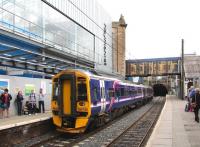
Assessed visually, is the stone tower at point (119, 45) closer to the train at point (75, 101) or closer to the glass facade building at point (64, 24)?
the glass facade building at point (64, 24)

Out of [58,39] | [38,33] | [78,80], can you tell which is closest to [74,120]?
[78,80]

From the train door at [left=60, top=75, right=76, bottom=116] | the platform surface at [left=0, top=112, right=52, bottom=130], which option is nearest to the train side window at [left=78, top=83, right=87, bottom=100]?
the train door at [left=60, top=75, right=76, bottom=116]

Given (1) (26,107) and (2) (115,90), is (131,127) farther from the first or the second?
(1) (26,107)

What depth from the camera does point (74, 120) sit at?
15820mm

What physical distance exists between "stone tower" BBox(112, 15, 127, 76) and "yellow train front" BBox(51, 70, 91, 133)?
4852 centimetres

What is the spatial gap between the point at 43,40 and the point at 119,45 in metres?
42.7

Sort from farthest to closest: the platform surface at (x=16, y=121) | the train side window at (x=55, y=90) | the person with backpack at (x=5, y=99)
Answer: the person with backpack at (x=5, y=99) < the train side window at (x=55, y=90) < the platform surface at (x=16, y=121)

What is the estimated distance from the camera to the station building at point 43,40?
21125 millimetres

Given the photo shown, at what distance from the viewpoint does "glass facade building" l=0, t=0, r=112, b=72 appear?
25.8 m

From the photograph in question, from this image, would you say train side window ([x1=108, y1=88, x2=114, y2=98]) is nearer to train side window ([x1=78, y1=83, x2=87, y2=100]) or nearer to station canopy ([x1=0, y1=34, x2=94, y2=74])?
station canopy ([x1=0, y1=34, x2=94, y2=74])

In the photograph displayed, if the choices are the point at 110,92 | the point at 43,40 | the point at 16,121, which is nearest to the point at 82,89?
the point at 16,121

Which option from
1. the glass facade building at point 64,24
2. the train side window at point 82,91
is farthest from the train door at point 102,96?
the glass facade building at point 64,24

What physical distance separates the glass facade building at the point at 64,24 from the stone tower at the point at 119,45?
4444 mm

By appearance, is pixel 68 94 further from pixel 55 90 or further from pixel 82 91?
pixel 55 90
